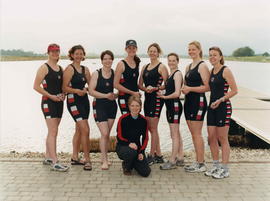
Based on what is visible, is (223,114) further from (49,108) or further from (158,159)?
(49,108)

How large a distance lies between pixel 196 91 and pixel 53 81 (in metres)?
2.38

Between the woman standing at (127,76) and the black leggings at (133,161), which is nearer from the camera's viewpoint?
the black leggings at (133,161)

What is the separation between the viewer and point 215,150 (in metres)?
5.19

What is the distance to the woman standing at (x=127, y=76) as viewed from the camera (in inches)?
211

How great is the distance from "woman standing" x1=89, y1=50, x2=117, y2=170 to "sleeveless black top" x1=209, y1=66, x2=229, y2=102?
168 cm

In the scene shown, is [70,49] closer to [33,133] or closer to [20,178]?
[20,178]

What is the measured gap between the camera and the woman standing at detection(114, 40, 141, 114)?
211 inches

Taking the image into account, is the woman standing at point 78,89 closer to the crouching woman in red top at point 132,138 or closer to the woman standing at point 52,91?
the woman standing at point 52,91

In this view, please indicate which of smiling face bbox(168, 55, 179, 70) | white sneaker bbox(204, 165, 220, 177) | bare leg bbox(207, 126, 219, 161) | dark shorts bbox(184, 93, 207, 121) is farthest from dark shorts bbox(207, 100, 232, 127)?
A: smiling face bbox(168, 55, 179, 70)

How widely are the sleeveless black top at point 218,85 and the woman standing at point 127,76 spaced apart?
4.12 ft

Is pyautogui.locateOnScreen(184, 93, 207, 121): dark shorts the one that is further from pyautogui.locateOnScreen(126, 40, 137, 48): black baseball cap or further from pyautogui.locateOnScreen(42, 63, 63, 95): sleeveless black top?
pyautogui.locateOnScreen(42, 63, 63, 95): sleeveless black top

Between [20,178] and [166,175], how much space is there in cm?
236

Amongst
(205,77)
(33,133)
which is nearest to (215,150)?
(205,77)

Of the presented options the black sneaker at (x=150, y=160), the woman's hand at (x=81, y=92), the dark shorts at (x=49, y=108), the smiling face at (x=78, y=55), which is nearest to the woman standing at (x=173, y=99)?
the black sneaker at (x=150, y=160)
